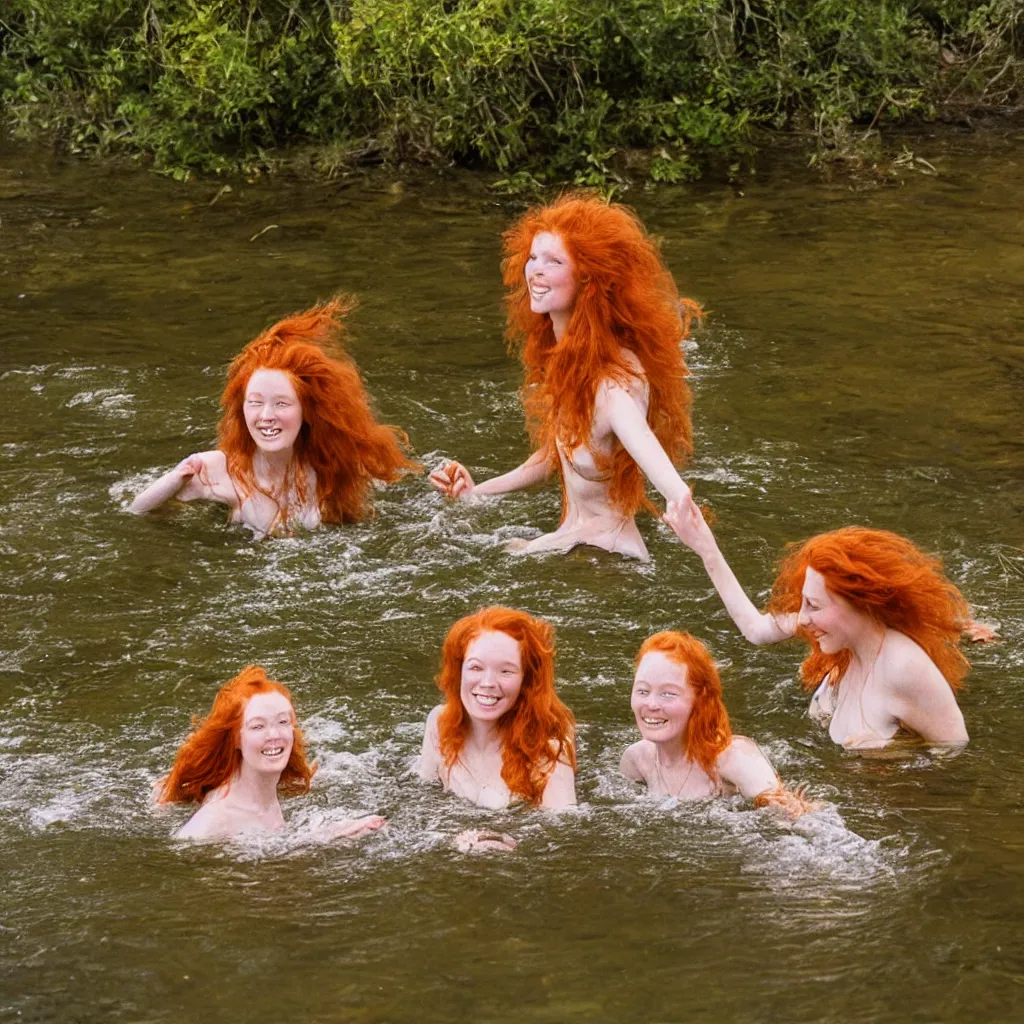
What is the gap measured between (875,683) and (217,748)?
218cm

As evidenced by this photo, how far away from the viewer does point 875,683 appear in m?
6.55

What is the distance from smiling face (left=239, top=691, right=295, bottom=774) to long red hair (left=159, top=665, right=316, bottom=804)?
40 mm

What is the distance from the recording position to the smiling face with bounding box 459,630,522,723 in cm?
620

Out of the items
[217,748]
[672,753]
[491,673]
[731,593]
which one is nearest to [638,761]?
[672,753]

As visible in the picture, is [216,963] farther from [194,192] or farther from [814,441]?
[194,192]

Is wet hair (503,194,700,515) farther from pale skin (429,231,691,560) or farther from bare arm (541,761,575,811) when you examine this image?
bare arm (541,761,575,811)

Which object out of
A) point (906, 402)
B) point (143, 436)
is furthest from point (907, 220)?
point (143, 436)

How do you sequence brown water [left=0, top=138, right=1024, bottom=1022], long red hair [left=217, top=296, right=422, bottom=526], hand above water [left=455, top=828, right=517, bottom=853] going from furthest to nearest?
1. long red hair [left=217, top=296, right=422, bottom=526]
2. hand above water [left=455, top=828, right=517, bottom=853]
3. brown water [left=0, top=138, right=1024, bottom=1022]

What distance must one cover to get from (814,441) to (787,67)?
233 inches

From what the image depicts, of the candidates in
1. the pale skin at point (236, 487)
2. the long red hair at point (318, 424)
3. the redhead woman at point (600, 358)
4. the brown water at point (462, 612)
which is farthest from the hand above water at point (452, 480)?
the pale skin at point (236, 487)

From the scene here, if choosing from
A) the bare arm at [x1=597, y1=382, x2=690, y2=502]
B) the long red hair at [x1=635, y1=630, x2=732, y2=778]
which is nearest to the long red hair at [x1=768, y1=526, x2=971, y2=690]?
the long red hair at [x1=635, y1=630, x2=732, y2=778]

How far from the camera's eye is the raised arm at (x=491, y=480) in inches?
325

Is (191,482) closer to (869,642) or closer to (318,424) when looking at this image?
(318,424)

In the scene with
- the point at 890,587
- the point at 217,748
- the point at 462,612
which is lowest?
the point at 462,612
